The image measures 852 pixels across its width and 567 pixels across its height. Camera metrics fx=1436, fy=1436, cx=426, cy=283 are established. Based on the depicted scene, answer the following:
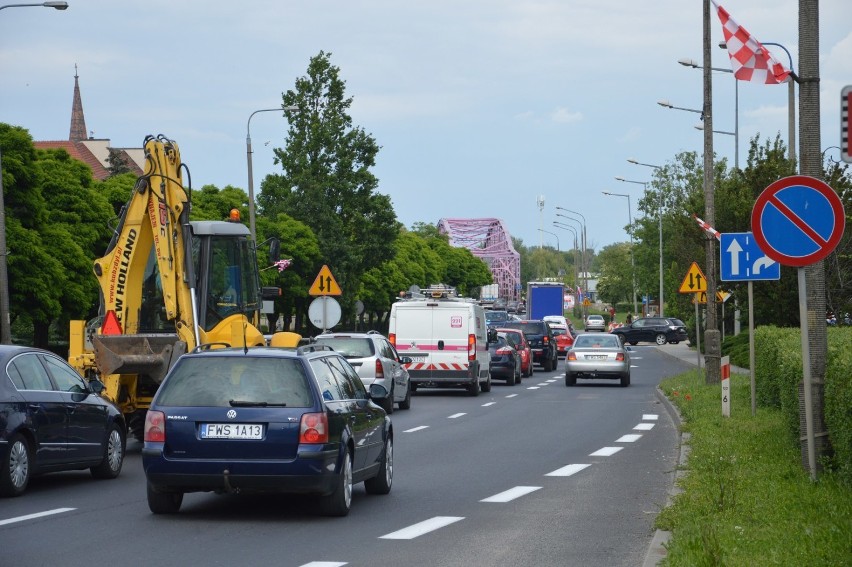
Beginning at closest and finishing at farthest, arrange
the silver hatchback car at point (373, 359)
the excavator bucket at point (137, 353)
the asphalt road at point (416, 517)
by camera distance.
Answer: the asphalt road at point (416, 517) → the excavator bucket at point (137, 353) → the silver hatchback car at point (373, 359)

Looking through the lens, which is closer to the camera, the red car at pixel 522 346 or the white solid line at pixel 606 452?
the white solid line at pixel 606 452

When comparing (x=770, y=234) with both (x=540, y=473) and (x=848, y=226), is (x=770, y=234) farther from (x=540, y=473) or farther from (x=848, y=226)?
(x=848, y=226)

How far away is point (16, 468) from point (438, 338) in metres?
20.2

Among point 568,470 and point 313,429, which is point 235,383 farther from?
point 568,470

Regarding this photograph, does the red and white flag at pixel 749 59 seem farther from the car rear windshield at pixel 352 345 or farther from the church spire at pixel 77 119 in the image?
the church spire at pixel 77 119

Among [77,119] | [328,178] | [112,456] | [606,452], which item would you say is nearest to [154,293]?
[112,456]

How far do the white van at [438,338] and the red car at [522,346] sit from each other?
8.32 metres

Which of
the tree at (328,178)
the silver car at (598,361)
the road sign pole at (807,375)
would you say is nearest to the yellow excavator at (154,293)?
the road sign pole at (807,375)

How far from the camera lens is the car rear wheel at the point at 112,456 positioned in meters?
15.4

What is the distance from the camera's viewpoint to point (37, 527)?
11242 mm

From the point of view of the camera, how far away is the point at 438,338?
33.2m

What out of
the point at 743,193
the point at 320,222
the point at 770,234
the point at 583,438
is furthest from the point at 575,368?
the point at 320,222

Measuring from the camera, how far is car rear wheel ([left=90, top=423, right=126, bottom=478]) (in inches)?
606

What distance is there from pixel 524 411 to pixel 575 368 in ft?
36.1
